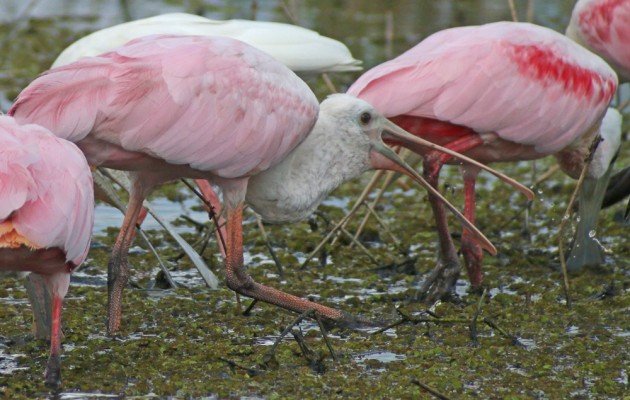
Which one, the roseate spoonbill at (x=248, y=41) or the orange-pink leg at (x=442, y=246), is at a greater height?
the roseate spoonbill at (x=248, y=41)

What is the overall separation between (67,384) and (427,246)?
339 cm

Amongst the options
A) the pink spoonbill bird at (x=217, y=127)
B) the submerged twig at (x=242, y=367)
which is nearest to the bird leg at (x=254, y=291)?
the pink spoonbill bird at (x=217, y=127)

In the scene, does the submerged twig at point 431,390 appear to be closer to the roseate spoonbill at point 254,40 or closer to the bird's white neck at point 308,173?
the bird's white neck at point 308,173

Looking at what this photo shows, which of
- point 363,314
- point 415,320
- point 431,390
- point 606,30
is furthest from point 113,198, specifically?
point 606,30

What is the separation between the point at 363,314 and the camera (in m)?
7.05

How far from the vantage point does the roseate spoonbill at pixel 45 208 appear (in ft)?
17.4

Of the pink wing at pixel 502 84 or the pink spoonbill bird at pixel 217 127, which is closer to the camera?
the pink spoonbill bird at pixel 217 127

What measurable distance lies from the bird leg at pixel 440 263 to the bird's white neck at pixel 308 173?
682mm

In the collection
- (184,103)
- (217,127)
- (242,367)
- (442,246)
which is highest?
(184,103)

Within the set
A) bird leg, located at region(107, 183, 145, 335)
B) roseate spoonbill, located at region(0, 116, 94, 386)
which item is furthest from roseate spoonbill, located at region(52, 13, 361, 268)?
roseate spoonbill, located at region(0, 116, 94, 386)

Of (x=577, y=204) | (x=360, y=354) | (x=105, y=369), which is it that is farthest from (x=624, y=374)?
(x=577, y=204)

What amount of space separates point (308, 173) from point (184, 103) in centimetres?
72

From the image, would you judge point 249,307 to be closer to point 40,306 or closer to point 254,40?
point 40,306

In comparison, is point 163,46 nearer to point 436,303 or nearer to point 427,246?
point 436,303
